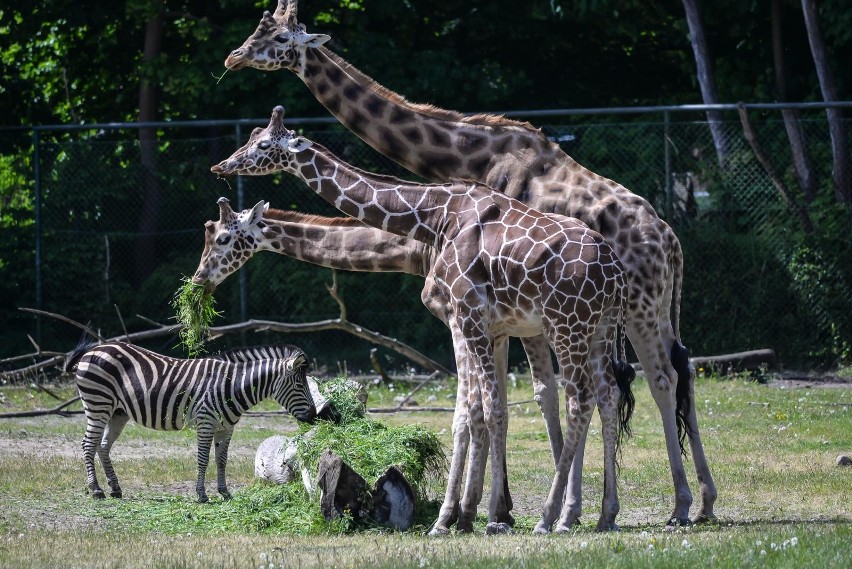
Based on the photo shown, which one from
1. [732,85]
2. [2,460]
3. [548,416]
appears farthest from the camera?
[732,85]

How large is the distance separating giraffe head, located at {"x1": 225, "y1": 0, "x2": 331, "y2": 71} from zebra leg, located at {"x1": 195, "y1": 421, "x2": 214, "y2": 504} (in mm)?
2982

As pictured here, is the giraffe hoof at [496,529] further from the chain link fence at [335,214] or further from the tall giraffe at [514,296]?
the chain link fence at [335,214]

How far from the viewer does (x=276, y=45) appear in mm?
10562

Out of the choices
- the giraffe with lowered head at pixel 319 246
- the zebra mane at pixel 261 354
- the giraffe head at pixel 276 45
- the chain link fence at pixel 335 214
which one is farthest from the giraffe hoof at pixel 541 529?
the chain link fence at pixel 335 214

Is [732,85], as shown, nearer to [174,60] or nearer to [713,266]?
[713,266]

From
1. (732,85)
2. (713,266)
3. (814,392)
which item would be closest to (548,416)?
(814,392)

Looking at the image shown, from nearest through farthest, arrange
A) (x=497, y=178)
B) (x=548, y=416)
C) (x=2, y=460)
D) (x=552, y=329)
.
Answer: (x=552, y=329) → (x=548, y=416) → (x=497, y=178) → (x=2, y=460)

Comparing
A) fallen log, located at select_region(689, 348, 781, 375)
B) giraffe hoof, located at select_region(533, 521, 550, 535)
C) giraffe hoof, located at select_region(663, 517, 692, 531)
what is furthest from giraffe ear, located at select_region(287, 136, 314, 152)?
fallen log, located at select_region(689, 348, 781, 375)

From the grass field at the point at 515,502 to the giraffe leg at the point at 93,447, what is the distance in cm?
14

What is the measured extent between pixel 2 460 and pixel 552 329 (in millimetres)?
5921

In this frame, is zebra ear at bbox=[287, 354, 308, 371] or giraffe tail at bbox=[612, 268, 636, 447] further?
zebra ear at bbox=[287, 354, 308, 371]

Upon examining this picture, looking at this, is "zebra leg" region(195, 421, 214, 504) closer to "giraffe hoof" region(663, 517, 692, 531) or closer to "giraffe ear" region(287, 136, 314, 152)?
"giraffe ear" region(287, 136, 314, 152)

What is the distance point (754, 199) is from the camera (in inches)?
663

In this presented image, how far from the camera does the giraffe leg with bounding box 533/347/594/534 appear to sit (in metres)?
8.16
